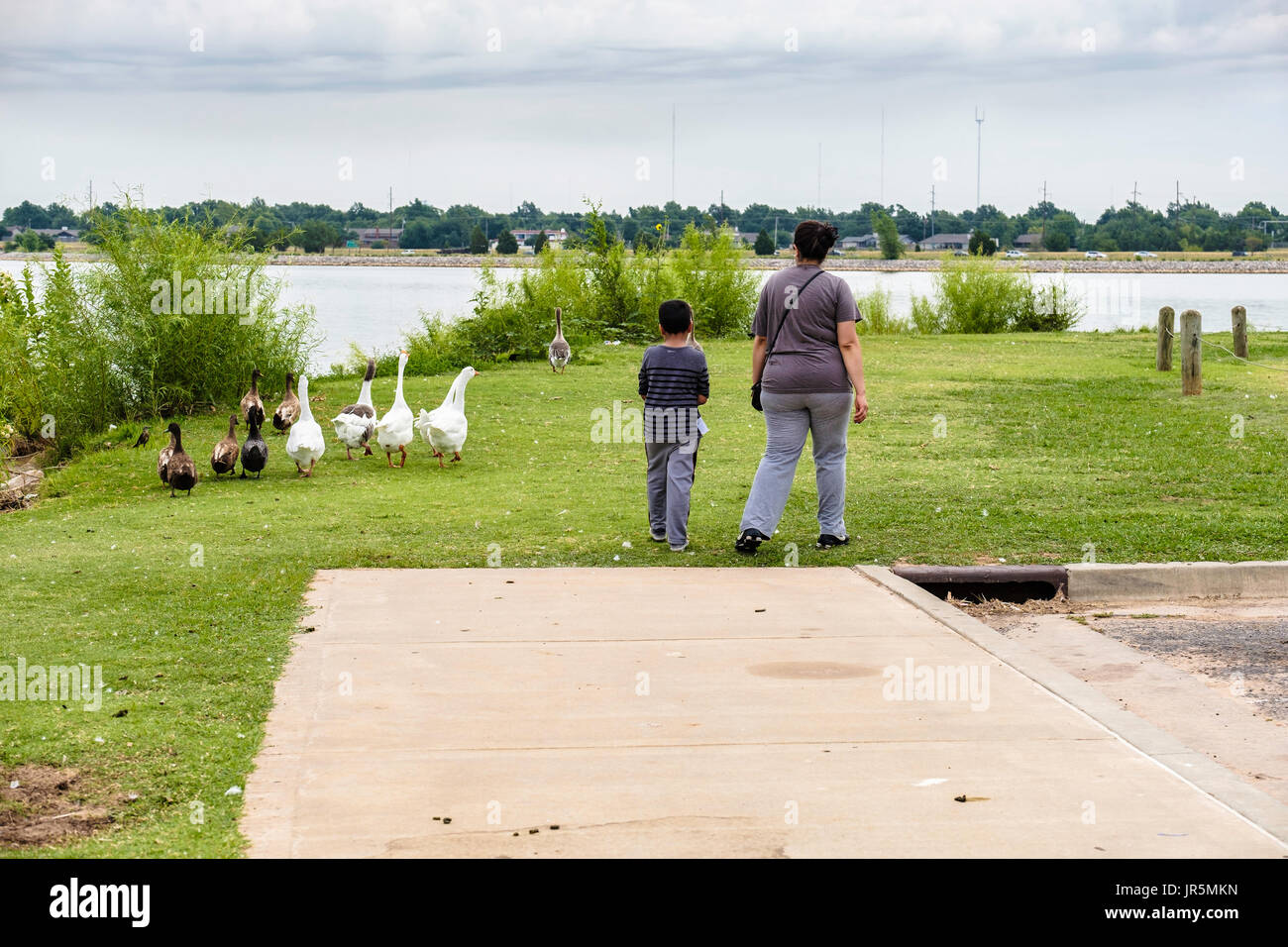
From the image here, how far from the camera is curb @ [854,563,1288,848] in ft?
15.5

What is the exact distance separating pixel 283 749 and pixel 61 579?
3.92 meters

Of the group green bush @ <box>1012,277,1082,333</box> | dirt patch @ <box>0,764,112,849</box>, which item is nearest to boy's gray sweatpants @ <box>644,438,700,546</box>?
dirt patch @ <box>0,764,112,849</box>

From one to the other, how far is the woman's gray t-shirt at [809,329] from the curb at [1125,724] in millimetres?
1580

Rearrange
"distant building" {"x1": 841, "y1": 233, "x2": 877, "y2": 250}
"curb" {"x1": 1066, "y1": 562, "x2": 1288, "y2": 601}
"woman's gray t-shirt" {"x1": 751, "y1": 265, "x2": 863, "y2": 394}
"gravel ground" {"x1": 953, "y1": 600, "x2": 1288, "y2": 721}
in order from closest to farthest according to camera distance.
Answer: "gravel ground" {"x1": 953, "y1": 600, "x2": 1288, "y2": 721}, "curb" {"x1": 1066, "y1": 562, "x2": 1288, "y2": 601}, "woman's gray t-shirt" {"x1": 751, "y1": 265, "x2": 863, "y2": 394}, "distant building" {"x1": 841, "y1": 233, "x2": 877, "y2": 250}

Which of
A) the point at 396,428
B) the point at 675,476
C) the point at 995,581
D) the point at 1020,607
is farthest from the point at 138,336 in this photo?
the point at 1020,607

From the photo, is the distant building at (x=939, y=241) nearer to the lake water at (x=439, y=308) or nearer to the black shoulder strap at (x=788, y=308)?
the lake water at (x=439, y=308)

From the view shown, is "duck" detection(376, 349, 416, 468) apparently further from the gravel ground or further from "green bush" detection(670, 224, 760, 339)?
"green bush" detection(670, 224, 760, 339)

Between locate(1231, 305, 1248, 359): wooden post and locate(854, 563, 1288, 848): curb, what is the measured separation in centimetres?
2018

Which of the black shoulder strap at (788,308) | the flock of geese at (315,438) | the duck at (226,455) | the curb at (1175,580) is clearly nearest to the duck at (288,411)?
the flock of geese at (315,438)

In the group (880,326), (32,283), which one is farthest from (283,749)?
(880,326)

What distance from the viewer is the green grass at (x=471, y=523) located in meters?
5.52

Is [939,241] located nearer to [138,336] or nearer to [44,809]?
[138,336]

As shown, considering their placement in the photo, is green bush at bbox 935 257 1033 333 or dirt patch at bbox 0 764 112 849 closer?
dirt patch at bbox 0 764 112 849

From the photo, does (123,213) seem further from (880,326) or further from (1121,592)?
(880,326)
